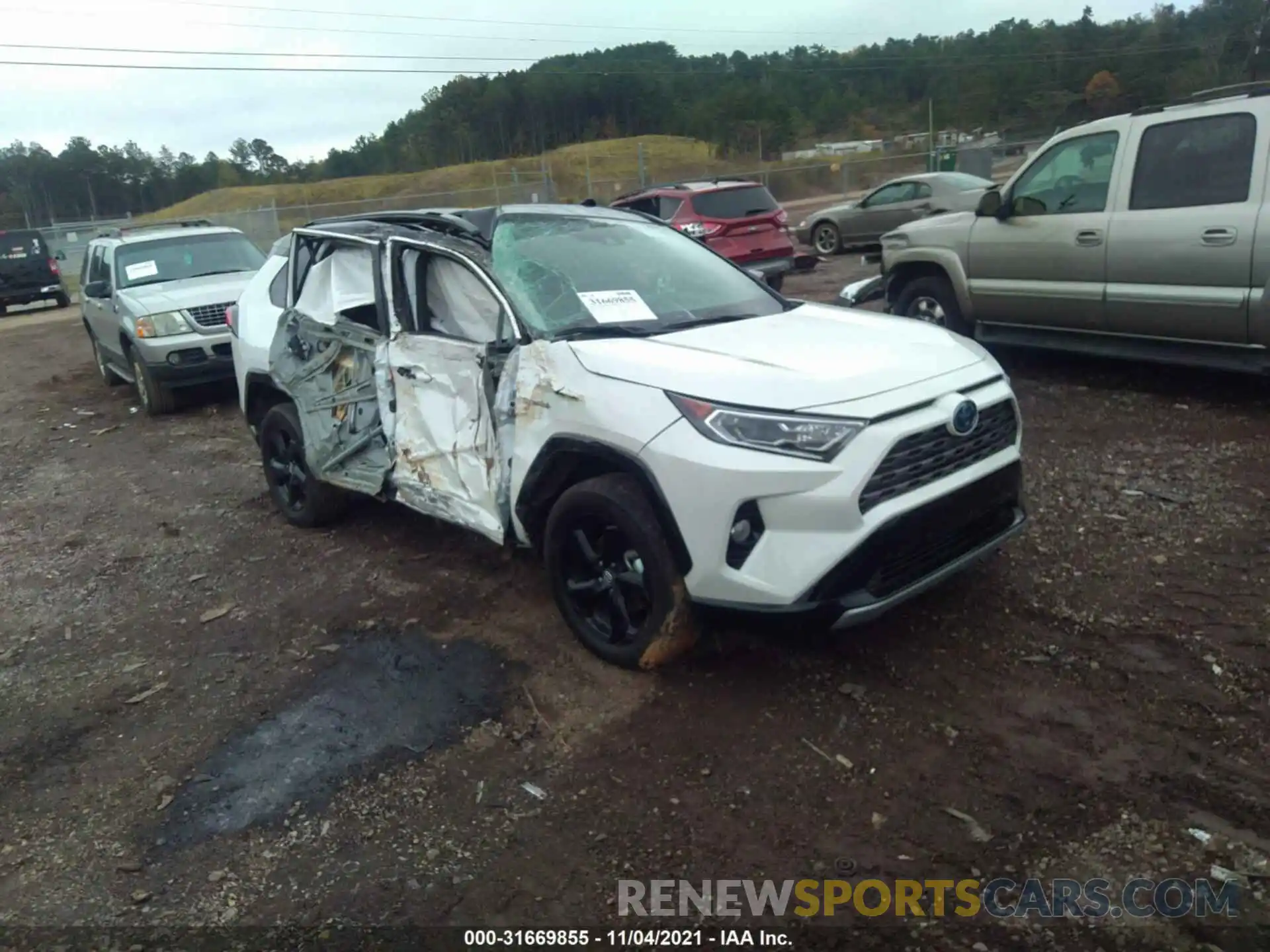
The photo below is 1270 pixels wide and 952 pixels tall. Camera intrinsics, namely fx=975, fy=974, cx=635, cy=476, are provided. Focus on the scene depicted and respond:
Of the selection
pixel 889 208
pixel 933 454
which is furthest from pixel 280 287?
pixel 889 208

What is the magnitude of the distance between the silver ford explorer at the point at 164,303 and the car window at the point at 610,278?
6347 mm

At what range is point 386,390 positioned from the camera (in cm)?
502

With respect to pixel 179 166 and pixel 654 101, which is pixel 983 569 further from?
pixel 179 166

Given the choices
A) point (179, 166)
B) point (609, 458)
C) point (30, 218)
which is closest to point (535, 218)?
point (609, 458)

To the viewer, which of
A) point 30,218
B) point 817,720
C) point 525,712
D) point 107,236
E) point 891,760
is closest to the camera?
point 891,760

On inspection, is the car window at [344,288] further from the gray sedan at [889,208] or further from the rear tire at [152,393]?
the gray sedan at [889,208]

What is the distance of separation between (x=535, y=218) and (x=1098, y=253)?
14.0ft

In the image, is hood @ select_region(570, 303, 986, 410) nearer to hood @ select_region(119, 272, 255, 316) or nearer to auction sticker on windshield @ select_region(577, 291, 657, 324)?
auction sticker on windshield @ select_region(577, 291, 657, 324)

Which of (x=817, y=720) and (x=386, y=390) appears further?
(x=386, y=390)

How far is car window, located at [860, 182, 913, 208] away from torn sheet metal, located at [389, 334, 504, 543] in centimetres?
1415

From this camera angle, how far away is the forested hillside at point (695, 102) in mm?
51531

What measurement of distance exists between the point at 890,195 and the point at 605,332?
14648 millimetres

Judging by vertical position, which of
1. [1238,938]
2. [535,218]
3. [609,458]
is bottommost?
[1238,938]

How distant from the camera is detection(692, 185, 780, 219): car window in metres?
13.4
